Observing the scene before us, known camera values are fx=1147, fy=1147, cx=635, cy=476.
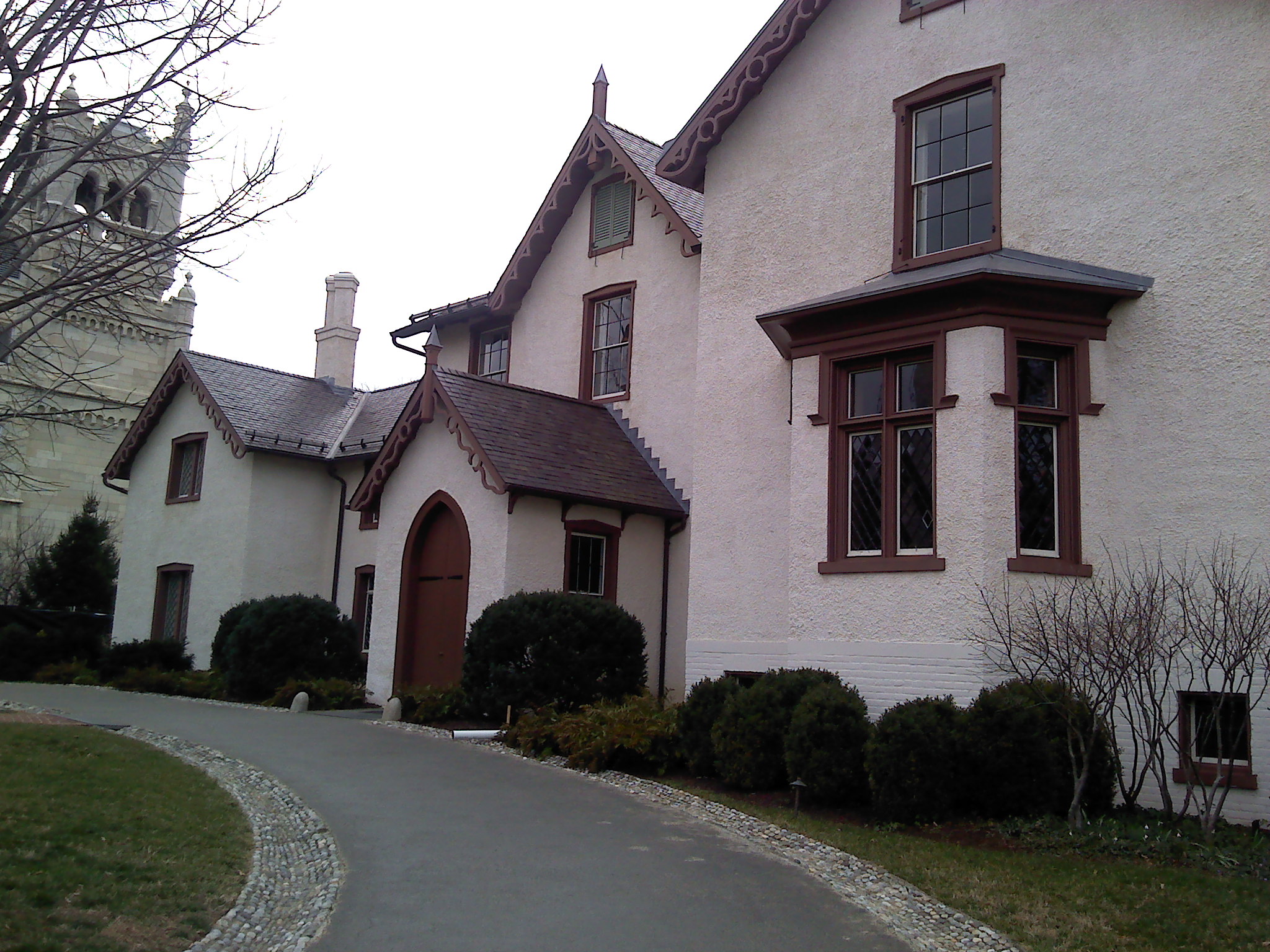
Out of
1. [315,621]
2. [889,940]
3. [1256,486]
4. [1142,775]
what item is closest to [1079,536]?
[1256,486]

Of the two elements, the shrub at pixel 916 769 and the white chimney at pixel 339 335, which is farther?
the white chimney at pixel 339 335

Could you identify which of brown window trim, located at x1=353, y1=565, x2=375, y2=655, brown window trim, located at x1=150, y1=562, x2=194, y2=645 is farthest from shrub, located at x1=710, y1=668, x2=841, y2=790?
brown window trim, located at x1=150, y1=562, x2=194, y2=645

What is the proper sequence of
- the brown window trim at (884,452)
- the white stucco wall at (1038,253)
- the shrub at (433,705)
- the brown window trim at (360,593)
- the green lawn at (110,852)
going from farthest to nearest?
the brown window trim at (360,593) → the shrub at (433,705) → the brown window trim at (884,452) → the white stucco wall at (1038,253) → the green lawn at (110,852)

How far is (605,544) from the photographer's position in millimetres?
17953

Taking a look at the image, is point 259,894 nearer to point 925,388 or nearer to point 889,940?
point 889,940

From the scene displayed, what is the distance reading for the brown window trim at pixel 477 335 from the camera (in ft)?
75.3

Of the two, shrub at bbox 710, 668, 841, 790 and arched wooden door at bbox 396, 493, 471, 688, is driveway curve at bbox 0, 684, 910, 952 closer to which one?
shrub at bbox 710, 668, 841, 790

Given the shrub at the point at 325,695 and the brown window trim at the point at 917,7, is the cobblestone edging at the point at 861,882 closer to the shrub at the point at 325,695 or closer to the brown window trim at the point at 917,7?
the shrub at the point at 325,695

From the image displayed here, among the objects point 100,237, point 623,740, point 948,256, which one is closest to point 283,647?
point 100,237

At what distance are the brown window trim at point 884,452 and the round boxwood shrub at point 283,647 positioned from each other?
10.5 metres

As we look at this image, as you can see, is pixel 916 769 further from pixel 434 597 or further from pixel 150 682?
pixel 150 682

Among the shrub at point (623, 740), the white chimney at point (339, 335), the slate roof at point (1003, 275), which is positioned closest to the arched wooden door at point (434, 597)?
the shrub at point (623, 740)

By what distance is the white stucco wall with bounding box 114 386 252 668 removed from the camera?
23625 mm

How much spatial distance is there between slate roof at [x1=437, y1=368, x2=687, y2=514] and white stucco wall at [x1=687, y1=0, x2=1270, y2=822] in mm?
3371
